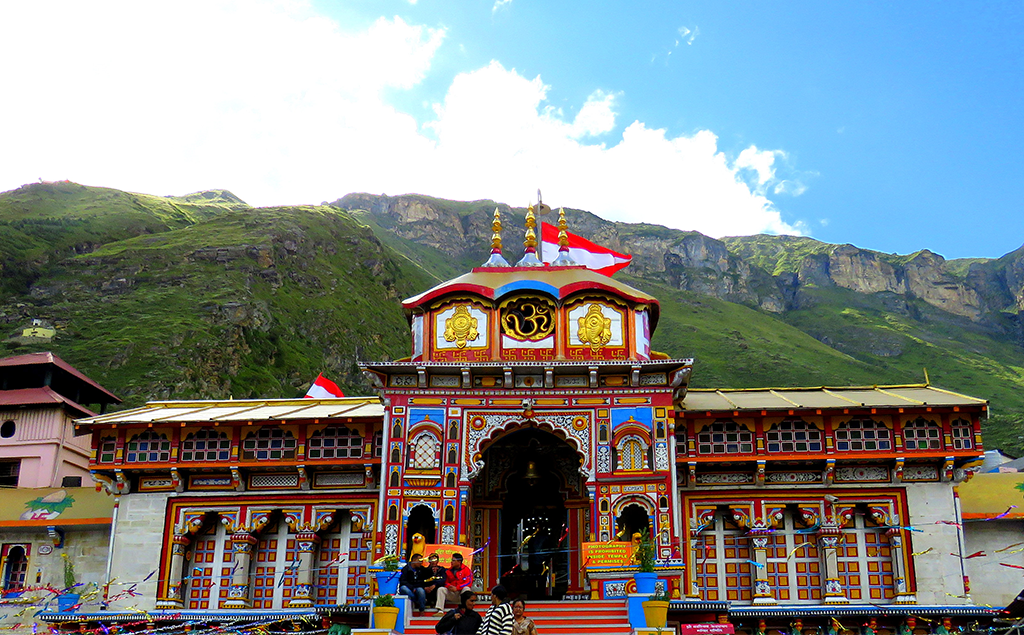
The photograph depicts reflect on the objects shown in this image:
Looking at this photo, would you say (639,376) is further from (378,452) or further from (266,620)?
(266,620)

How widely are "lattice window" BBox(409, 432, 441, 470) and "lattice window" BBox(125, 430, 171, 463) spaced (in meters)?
8.89

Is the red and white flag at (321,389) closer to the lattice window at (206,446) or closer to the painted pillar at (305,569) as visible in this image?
the lattice window at (206,446)

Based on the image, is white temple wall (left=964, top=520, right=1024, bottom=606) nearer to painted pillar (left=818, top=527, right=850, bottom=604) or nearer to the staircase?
painted pillar (left=818, top=527, right=850, bottom=604)

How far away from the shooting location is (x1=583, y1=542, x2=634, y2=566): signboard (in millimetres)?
24172

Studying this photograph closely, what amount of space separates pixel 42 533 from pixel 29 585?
1.73 metres

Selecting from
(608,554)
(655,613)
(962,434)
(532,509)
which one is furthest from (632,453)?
(962,434)

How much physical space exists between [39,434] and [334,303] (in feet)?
263

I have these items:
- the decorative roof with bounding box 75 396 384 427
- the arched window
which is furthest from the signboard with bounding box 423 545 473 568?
the arched window

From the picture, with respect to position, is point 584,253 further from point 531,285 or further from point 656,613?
point 656,613

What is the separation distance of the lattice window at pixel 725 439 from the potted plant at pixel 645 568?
16.7ft

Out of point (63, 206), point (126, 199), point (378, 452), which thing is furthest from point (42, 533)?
point (126, 199)

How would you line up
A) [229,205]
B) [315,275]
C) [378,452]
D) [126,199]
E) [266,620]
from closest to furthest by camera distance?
[266,620]
[378,452]
[315,275]
[126,199]
[229,205]

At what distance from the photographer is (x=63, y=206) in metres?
126

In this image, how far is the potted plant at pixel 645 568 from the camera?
21812 millimetres
